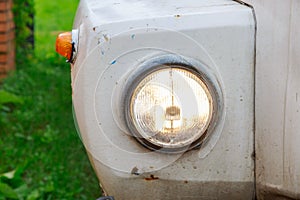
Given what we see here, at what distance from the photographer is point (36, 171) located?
441cm

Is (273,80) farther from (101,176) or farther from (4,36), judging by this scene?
(4,36)

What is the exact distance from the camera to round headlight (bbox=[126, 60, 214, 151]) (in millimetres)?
1882

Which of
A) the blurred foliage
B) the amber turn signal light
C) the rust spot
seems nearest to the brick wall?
the blurred foliage

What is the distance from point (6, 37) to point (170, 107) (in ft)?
16.9

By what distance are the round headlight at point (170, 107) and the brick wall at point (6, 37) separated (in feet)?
16.4

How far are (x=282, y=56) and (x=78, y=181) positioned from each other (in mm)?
2528

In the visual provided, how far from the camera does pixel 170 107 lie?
74.3 inches

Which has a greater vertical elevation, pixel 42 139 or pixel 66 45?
pixel 66 45

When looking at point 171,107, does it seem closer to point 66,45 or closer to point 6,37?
point 66,45

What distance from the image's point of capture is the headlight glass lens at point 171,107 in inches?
74.1

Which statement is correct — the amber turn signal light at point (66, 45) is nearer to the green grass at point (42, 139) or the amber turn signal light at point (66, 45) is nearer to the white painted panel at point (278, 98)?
the white painted panel at point (278, 98)

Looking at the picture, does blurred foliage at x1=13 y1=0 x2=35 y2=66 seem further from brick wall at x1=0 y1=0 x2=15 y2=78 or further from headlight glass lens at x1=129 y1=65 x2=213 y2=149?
headlight glass lens at x1=129 y1=65 x2=213 y2=149

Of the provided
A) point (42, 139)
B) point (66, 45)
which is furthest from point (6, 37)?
point (66, 45)

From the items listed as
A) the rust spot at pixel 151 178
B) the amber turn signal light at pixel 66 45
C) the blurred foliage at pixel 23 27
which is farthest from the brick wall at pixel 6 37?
the rust spot at pixel 151 178
